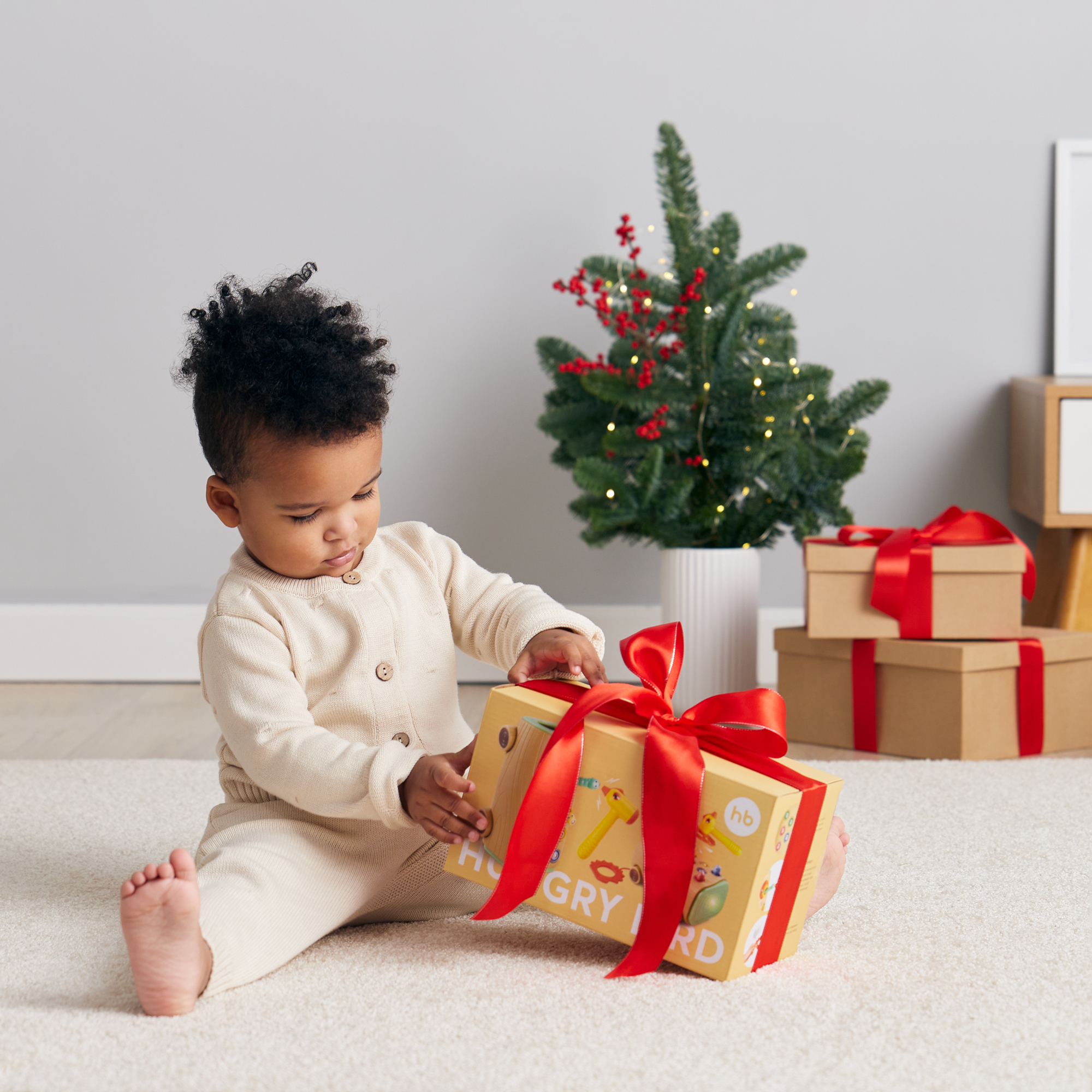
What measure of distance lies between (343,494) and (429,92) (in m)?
1.36

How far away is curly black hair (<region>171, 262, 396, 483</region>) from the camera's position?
33.5 inches

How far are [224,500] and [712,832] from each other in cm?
45

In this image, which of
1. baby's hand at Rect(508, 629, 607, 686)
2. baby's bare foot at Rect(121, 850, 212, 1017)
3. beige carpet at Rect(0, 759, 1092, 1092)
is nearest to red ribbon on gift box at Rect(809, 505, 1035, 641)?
beige carpet at Rect(0, 759, 1092, 1092)

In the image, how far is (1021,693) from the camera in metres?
1.55

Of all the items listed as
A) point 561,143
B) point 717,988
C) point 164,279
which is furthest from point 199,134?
point 717,988

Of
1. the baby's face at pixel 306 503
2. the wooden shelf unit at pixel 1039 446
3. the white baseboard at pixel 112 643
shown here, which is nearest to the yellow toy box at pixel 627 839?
the baby's face at pixel 306 503

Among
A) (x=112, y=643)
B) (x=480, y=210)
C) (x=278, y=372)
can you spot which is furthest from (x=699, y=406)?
(x=112, y=643)

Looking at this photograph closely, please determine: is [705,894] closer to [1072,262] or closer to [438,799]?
[438,799]

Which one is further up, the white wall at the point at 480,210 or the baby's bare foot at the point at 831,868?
the white wall at the point at 480,210

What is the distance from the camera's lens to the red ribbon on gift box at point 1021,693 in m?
1.54

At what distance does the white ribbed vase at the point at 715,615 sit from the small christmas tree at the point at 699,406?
0.04 m

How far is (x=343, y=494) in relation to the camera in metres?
0.88

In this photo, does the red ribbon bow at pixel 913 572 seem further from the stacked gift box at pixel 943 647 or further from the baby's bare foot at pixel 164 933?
the baby's bare foot at pixel 164 933

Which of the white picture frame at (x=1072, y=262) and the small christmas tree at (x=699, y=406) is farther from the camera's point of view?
the white picture frame at (x=1072, y=262)
